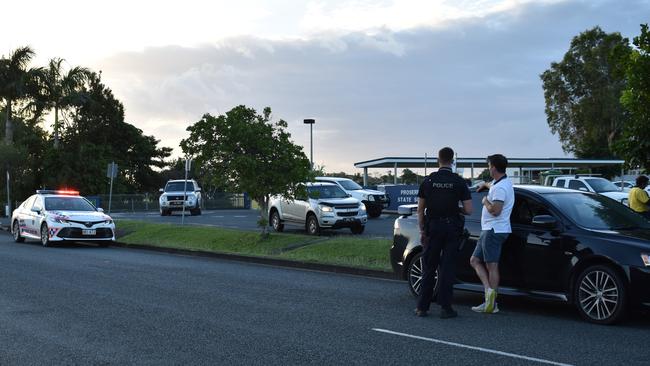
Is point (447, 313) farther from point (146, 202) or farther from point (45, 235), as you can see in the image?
point (146, 202)

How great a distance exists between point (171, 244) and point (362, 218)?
5.59m

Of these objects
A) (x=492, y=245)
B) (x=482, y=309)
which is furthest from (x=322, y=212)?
(x=492, y=245)

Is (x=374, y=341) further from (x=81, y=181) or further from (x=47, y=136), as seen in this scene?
(x=47, y=136)

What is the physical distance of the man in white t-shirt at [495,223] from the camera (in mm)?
8673

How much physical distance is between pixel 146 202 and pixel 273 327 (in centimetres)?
4511

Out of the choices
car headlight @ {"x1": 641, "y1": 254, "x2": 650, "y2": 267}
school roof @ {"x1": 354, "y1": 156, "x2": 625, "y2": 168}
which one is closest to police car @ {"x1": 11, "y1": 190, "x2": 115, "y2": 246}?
car headlight @ {"x1": 641, "y1": 254, "x2": 650, "y2": 267}

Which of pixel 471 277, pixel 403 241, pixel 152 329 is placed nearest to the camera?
pixel 152 329

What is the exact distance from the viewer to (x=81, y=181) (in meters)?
56.8

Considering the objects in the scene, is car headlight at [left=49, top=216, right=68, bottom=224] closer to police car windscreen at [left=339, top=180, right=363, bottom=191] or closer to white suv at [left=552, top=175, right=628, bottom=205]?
police car windscreen at [left=339, top=180, right=363, bottom=191]

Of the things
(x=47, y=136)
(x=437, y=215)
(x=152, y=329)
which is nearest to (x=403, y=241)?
(x=437, y=215)

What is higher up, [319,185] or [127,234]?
[319,185]

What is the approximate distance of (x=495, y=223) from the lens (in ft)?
28.7

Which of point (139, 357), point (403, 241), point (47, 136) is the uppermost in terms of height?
point (47, 136)

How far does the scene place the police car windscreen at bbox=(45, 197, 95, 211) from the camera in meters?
21.4
